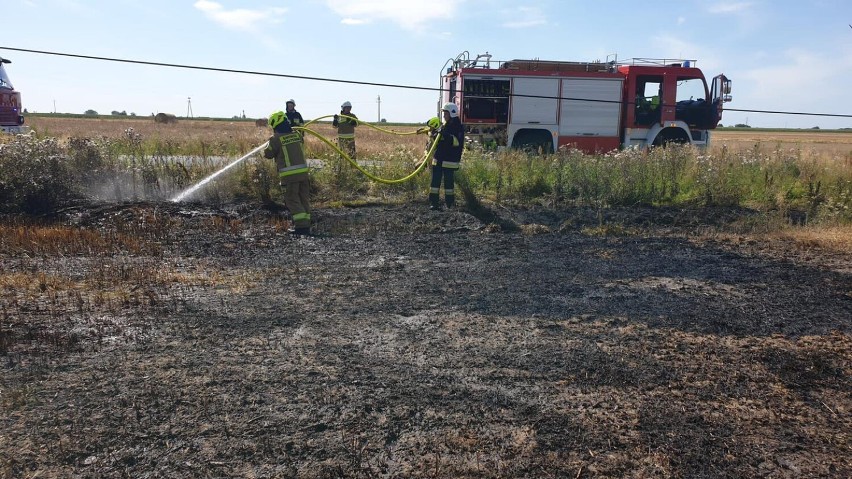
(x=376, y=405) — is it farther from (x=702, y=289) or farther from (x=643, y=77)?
(x=643, y=77)

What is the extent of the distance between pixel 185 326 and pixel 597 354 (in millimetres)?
2918

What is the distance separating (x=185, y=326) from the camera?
484 centimetres

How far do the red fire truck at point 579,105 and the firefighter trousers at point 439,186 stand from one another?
542 cm

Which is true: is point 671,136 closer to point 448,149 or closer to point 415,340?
point 448,149

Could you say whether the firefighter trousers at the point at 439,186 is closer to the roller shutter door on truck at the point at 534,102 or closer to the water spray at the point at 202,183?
the water spray at the point at 202,183

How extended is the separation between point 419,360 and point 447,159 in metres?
6.15

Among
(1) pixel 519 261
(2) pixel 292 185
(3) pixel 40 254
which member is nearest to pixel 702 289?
(1) pixel 519 261

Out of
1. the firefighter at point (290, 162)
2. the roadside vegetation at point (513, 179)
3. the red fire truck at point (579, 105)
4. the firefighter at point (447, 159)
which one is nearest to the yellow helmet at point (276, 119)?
the firefighter at point (290, 162)

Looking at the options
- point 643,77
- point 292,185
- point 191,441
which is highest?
point 643,77

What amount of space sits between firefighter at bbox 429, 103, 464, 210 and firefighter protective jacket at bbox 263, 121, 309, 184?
220cm

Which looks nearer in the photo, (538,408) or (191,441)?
(191,441)

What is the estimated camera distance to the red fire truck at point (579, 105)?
15430 mm

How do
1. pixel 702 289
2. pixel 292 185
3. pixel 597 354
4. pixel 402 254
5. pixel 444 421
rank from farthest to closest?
pixel 292 185
pixel 402 254
pixel 702 289
pixel 597 354
pixel 444 421

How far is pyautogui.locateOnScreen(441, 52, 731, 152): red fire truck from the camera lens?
1543cm
